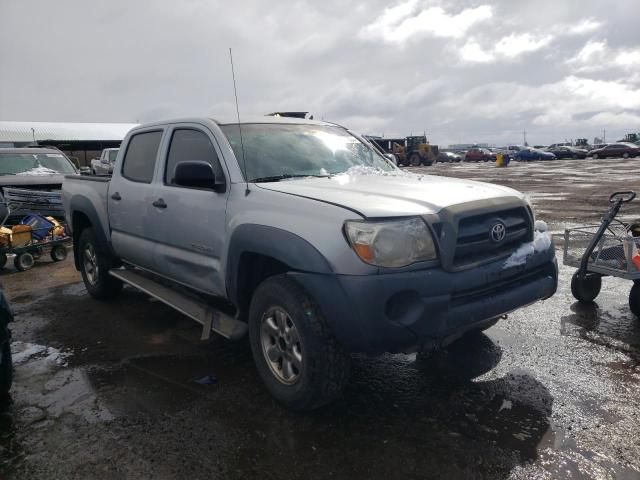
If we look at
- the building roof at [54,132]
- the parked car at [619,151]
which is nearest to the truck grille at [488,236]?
the parked car at [619,151]

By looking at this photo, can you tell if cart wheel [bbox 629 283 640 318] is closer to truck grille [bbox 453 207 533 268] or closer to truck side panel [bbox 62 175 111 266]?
truck grille [bbox 453 207 533 268]

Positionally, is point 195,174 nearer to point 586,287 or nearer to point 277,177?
point 277,177

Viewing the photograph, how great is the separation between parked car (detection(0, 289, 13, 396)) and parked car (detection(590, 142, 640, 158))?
170 ft

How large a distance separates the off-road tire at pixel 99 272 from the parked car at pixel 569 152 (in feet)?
182

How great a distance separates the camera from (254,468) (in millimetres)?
2861

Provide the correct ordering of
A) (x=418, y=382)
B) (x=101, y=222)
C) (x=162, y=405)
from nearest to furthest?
(x=162, y=405) < (x=418, y=382) < (x=101, y=222)

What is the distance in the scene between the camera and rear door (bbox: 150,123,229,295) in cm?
389

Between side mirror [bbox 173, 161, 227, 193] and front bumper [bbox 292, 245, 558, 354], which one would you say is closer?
front bumper [bbox 292, 245, 558, 354]

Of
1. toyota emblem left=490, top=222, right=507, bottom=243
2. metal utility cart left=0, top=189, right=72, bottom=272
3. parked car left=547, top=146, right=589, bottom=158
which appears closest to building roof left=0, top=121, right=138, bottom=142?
parked car left=547, top=146, right=589, bottom=158

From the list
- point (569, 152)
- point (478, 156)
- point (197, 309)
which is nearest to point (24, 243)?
point (197, 309)

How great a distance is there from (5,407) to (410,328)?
110 inches

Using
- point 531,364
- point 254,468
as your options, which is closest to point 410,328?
point 254,468

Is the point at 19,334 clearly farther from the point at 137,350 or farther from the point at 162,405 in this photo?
the point at 162,405

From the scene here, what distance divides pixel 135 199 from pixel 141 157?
47cm
